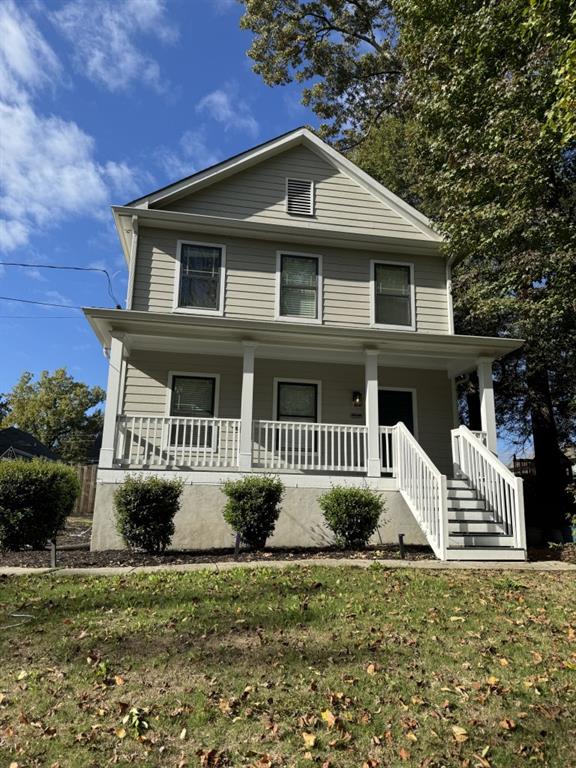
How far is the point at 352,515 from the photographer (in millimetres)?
7930

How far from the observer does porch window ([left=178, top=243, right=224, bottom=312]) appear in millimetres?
11000

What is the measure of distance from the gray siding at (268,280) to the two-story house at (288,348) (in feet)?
0.10

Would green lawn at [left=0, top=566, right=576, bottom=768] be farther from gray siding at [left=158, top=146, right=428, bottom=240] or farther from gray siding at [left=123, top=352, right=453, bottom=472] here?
gray siding at [left=158, top=146, right=428, bottom=240]

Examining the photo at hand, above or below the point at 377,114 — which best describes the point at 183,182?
below

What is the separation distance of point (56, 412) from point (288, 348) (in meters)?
41.7

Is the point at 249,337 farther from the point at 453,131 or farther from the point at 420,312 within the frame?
the point at 453,131

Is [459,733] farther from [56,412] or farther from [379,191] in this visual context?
[56,412]

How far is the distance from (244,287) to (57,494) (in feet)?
18.3

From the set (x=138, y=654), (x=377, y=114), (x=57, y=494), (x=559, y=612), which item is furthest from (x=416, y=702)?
(x=377, y=114)

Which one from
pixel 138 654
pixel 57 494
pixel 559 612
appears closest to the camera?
pixel 138 654

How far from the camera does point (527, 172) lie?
35.6 feet

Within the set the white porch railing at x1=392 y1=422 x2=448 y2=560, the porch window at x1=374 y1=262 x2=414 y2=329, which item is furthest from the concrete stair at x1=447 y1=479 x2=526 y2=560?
the porch window at x1=374 y1=262 x2=414 y2=329

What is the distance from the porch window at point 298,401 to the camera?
11.2m

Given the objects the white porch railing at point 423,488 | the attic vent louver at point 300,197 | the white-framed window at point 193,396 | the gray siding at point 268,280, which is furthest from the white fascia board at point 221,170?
the white porch railing at point 423,488
